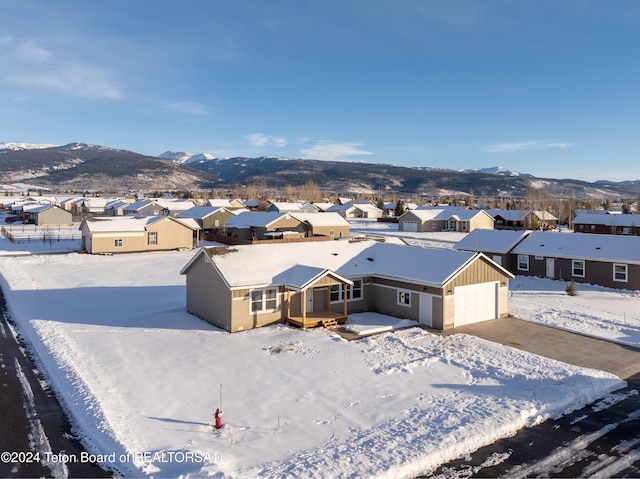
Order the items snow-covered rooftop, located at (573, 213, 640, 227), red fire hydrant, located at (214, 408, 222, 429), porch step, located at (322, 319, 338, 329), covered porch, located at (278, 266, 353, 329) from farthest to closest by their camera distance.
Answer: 1. snow-covered rooftop, located at (573, 213, 640, 227)
2. porch step, located at (322, 319, 338, 329)
3. covered porch, located at (278, 266, 353, 329)
4. red fire hydrant, located at (214, 408, 222, 429)

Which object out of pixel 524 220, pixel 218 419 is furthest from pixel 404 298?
pixel 524 220

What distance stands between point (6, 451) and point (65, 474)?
6.75 ft

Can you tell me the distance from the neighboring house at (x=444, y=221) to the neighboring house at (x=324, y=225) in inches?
743

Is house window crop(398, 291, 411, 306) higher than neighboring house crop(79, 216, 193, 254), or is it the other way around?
neighboring house crop(79, 216, 193, 254)

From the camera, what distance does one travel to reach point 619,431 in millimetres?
12336

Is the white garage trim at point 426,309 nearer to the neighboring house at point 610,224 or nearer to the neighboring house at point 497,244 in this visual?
the neighboring house at point 497,244

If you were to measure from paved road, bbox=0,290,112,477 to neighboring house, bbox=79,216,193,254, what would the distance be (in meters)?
32.7

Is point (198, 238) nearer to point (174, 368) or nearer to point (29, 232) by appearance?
point (29, 232)

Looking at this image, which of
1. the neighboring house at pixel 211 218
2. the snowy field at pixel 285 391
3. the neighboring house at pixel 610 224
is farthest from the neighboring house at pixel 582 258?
the neighboring house at pixel 211 218

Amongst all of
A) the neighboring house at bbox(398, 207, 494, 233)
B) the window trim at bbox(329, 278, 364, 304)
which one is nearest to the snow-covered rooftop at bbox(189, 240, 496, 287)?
the window trim at bbox(329, 278, 364, 304)

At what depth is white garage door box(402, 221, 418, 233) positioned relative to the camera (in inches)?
3068

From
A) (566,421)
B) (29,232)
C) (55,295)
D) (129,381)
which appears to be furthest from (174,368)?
(29,232)

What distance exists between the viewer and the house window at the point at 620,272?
32719mm

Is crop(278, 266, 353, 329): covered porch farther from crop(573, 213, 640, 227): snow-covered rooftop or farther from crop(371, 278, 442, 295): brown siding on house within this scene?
crop(573, 213, 640, 227): snow-covered rooftop
